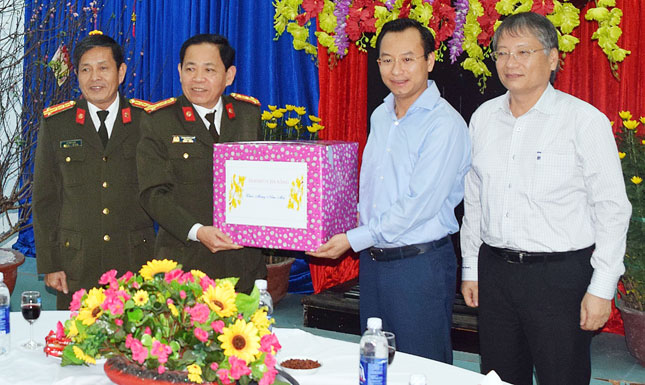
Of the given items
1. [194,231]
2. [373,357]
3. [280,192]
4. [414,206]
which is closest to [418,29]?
[414,206]

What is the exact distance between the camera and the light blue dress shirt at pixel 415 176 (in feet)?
7.98

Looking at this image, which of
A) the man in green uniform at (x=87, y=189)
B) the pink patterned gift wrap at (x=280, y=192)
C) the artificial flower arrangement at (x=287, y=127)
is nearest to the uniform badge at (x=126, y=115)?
the man in green uniform at (x=87, y=189)

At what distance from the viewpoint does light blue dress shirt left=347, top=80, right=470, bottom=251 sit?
2.43 metres

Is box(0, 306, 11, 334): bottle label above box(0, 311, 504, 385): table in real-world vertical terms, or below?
above

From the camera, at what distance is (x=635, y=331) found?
4008 mm

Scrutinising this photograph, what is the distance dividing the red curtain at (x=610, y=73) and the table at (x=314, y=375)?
2.99 metres

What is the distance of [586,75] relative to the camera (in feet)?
14.6

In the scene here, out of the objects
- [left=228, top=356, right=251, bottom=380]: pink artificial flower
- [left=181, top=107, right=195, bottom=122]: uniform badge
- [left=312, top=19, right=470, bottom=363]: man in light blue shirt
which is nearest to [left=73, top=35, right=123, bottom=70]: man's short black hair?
[left=181, top=107, right=195, bottom=122]: uniform badge

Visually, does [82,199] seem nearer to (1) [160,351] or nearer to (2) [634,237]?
(1) [160,351]

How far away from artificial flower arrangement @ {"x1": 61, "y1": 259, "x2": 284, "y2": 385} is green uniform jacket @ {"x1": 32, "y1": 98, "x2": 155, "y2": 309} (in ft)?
4.17

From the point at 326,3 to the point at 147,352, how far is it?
2.73 meters

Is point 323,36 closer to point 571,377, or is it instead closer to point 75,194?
point 75,194

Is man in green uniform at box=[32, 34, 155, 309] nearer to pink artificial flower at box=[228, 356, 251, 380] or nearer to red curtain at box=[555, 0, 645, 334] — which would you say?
pink artificial flower at box=[228, 356, 251, 380]

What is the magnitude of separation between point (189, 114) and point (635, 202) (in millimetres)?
2586
